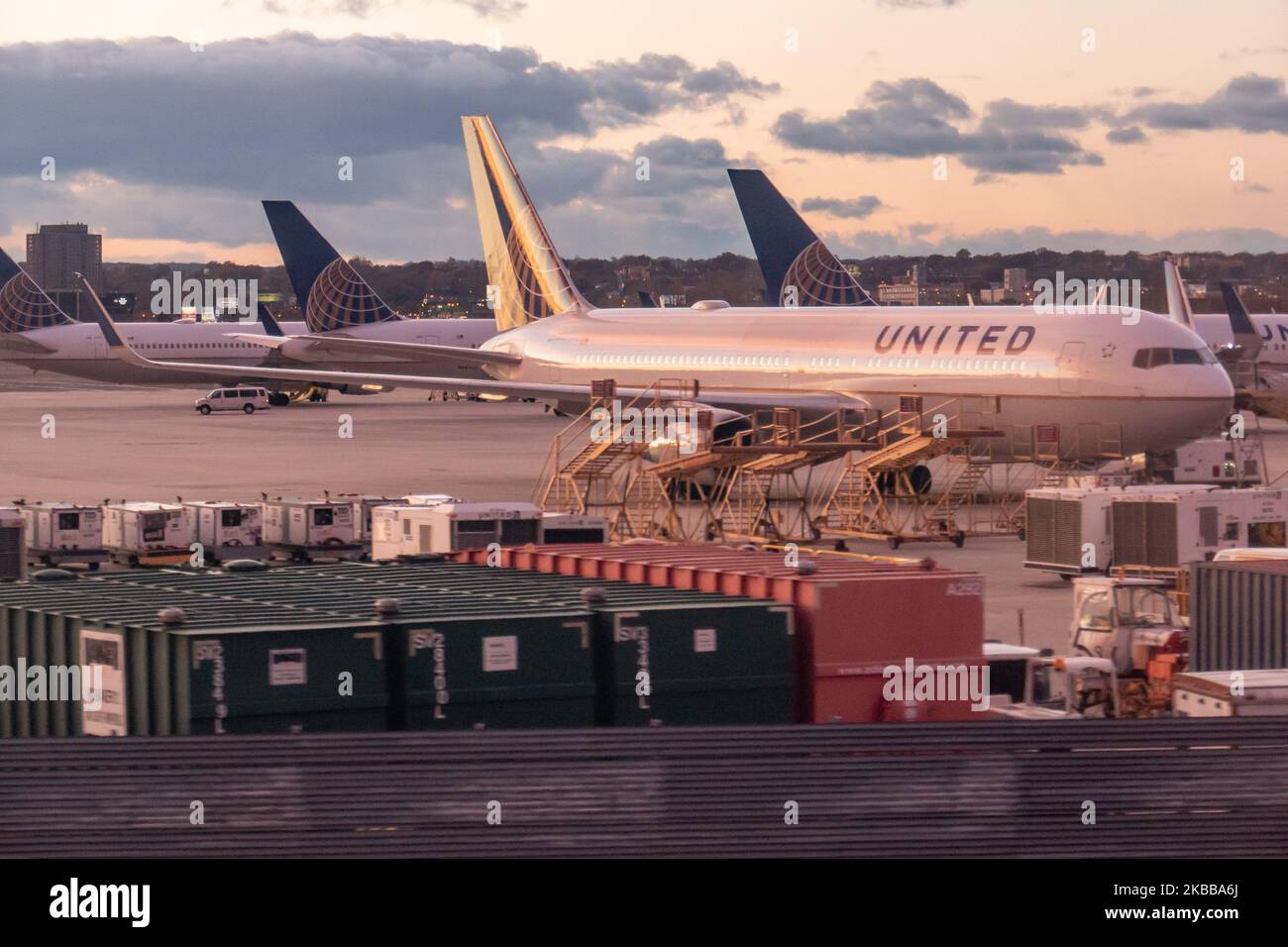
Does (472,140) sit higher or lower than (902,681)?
higher

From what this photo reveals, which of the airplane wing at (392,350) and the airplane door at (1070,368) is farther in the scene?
the airplane wing at (392,350)

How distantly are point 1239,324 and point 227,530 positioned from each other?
5548cm

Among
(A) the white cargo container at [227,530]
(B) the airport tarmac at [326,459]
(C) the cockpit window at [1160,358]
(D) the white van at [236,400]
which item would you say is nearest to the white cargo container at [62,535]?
(A) the white cargo container at [227,530]

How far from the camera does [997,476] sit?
58094 millimetres

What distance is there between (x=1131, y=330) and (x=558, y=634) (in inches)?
1166

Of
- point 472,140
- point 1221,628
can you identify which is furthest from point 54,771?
point 472,140

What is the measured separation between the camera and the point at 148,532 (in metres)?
37.5

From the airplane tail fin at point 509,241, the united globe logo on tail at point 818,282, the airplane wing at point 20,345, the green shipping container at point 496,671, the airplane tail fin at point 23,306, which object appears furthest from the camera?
the airplane tail fin at point 23,306

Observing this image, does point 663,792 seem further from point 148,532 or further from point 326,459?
point 326,459

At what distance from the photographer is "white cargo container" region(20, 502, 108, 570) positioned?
124ft

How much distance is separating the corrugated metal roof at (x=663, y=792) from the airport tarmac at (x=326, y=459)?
10471mm

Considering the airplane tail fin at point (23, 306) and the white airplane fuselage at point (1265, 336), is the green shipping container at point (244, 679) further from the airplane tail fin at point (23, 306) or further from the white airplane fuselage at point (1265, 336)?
the airplane tail fin at point (23, 306)

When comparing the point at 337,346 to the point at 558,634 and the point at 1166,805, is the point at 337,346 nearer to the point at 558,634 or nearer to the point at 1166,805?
the point at 558,634

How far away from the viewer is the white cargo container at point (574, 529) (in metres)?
35.6
